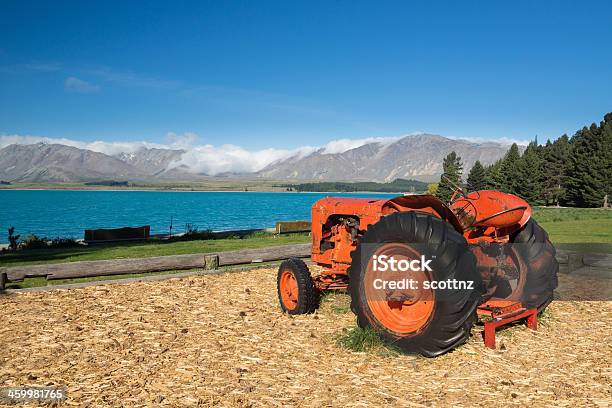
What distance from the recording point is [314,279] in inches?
304

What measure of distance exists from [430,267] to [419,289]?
1.38 feet

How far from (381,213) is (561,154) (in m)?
72.1

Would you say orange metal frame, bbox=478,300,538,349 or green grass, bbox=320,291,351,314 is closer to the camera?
orange metal frame, bbox=478,300,538,349

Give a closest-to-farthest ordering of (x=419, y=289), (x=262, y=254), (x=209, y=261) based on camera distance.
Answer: (x=419, y=289) < (x=209, y=261) < (x=262, y=254)

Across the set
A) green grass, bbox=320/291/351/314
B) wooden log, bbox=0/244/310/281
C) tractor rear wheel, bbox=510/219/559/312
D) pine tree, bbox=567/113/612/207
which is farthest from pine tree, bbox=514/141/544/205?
tractor rear wheel, bbox=510/219/559/312

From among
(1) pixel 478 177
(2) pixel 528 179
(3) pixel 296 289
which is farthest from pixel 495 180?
(3) pixel 296 289

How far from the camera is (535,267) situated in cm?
647

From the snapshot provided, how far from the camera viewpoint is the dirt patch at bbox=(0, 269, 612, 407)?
14.2 feet

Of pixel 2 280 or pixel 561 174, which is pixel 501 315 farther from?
pixel 561 174

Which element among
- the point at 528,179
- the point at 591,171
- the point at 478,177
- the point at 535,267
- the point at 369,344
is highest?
the point at 591,171

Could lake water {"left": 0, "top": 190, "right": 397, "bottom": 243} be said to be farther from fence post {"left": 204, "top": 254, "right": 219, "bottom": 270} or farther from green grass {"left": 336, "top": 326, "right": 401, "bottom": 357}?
green grass {"left": 336, "top": 326, "right": 401, "bottom": 357}

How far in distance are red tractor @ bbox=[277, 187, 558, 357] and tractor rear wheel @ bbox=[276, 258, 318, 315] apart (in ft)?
0.05

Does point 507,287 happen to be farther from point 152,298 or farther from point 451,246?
point 152,298

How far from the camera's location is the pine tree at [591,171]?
179 feet
